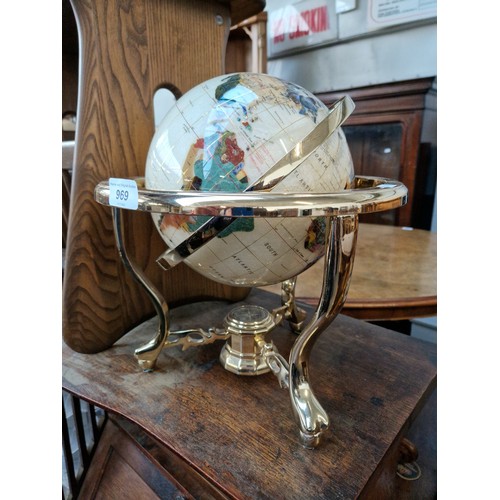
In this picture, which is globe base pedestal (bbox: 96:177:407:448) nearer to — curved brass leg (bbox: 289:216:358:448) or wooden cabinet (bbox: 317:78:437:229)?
curved brass leg (bbox: 289:216:358:448)

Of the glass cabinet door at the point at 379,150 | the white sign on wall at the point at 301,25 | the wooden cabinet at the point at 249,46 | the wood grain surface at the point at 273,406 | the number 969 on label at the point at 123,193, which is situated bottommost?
the wood grain surface at the point at 273,406

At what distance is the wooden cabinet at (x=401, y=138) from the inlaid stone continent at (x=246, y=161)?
170 cm

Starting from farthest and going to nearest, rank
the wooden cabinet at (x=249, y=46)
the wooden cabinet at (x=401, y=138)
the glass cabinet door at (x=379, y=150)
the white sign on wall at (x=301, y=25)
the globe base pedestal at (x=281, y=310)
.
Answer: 1. the white sign on wall at (x=301, y=25)
2. the wooden cabinet at (x=249, y=46)
3. the glass cabinet door at (x=379, y=150)
4. the wooden cabinet at (x=401, y=138)
5. the globe base pedestal at (x=281, y=310)

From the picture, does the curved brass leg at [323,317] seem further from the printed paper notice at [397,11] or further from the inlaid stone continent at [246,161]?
the printed paper notice at [397,11]

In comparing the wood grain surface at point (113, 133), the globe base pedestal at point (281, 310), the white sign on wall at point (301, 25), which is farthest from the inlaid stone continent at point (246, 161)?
the white sign on wall at point (301, 25)

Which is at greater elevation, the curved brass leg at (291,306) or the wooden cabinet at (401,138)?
the wooden cabinet at (401,138)

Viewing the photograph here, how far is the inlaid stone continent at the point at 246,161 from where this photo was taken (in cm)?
48

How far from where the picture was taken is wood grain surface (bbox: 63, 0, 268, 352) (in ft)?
2.19

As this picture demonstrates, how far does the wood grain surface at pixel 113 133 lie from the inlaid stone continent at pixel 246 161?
182 mm

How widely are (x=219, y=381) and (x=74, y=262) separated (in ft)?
1.10

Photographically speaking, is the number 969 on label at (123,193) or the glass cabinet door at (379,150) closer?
the number 969 on label at (123,193)

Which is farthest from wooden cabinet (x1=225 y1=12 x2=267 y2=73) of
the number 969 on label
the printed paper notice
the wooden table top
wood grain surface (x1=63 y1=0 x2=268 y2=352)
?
the number 969 on label

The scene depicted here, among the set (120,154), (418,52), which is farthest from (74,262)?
(418,52)

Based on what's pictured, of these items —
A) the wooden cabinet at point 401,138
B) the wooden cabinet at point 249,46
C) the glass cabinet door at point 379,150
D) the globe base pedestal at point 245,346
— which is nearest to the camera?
the globe base pedestal at point 245,346
